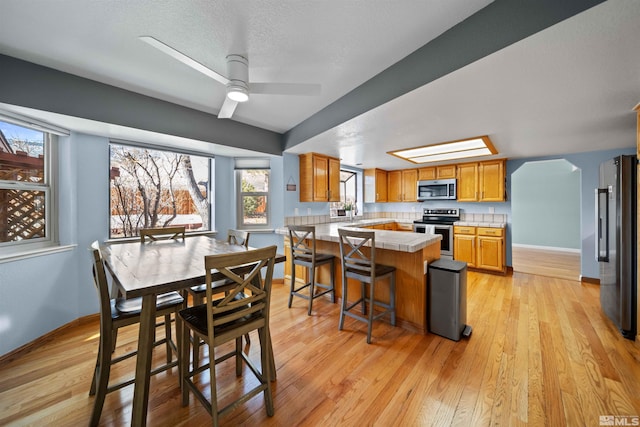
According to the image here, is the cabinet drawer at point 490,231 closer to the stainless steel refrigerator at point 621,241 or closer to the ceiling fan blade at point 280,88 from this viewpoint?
the stainless steel refrigerator at point 621,241

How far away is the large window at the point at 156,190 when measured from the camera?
307cm

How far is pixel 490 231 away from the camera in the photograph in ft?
14.8

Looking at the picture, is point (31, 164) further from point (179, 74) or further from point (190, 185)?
point (179, 74)

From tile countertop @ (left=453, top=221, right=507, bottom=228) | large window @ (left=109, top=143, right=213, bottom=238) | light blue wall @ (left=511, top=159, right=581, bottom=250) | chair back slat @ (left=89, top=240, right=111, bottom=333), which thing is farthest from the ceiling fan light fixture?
light blue wall @ (left=511, top=159, right=581, bottom=250)

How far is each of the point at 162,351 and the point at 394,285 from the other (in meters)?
2.27

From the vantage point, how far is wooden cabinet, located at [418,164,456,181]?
5121mm

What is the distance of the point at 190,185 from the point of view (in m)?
3.69

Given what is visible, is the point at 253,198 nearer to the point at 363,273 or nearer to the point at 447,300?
the point at 363,273

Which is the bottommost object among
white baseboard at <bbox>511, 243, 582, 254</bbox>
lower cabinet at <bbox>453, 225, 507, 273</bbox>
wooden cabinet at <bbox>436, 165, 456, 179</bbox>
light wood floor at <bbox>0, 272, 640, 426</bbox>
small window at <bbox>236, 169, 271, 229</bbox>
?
light wood floor at <bbox>0, 272, 640, 426</bbox>

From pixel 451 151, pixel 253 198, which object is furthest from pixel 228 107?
pixel 451 151

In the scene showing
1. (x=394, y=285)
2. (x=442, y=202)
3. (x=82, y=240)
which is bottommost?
(x=394, y=285)

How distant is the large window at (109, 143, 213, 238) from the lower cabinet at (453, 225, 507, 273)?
4.67 meters

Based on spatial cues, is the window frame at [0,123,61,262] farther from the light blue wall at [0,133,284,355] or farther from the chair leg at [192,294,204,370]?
the chair leg at [192,294,204,370]

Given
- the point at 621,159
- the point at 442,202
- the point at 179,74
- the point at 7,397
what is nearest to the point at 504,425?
the point at 621,159
